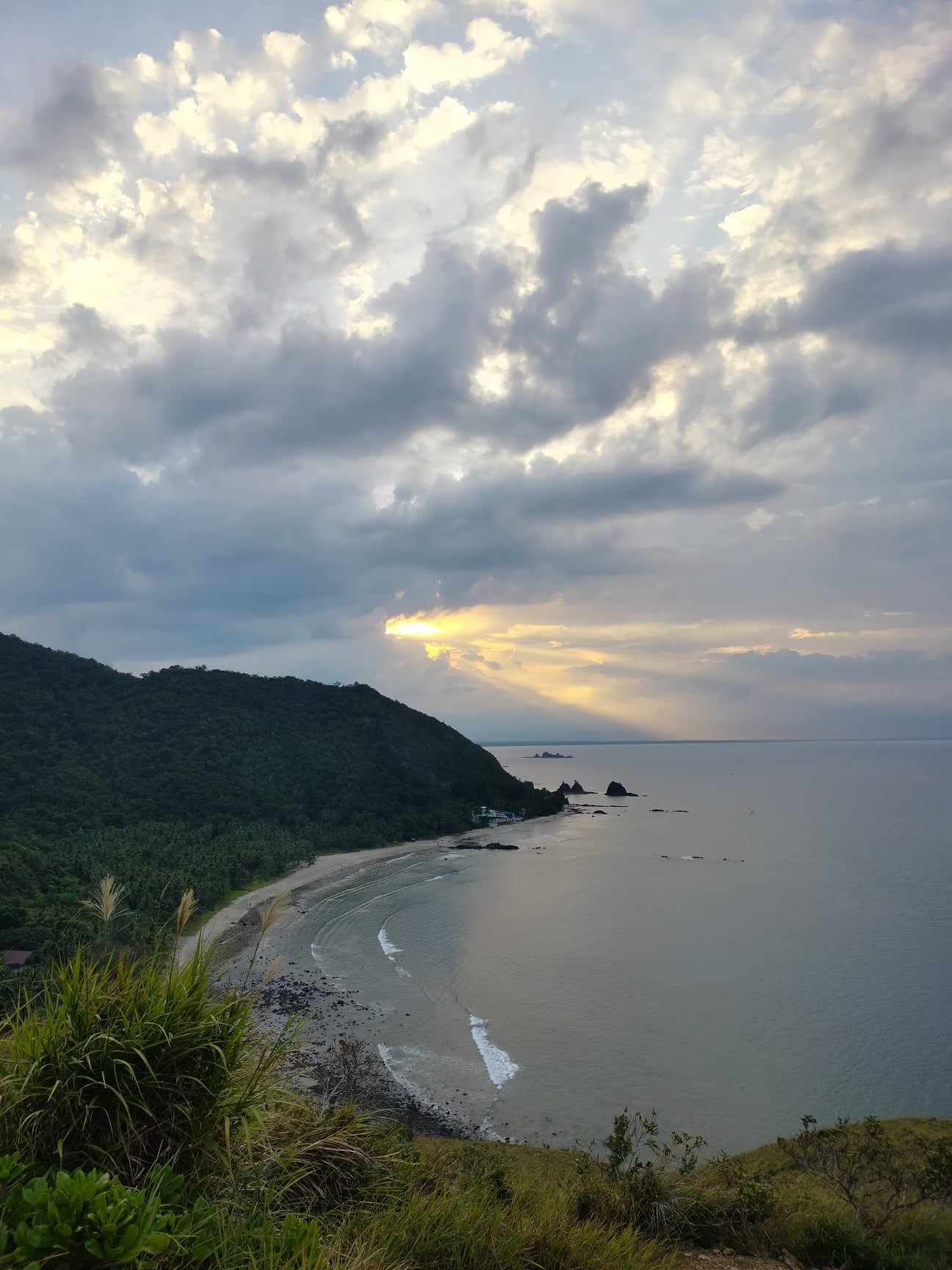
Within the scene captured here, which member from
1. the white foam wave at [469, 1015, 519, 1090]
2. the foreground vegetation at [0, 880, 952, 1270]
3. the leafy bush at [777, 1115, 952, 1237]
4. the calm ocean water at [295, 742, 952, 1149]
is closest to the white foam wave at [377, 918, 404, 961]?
the calm ocean water at [295, 742, 952, 1149]

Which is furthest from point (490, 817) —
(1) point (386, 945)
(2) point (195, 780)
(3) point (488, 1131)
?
(3) point (488, 1131)

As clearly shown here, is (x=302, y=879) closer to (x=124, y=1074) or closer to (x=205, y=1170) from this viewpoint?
(x=205, y=1170)

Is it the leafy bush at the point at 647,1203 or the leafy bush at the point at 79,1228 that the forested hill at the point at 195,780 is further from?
the leafy bush at the point at 79,1228

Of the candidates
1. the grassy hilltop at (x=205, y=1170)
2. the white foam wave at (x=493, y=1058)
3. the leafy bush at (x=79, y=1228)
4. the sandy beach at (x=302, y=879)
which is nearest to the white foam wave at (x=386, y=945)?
the sandy beach at (x=302, y=879)

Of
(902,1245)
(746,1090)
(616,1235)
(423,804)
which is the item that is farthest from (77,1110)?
(423,804)

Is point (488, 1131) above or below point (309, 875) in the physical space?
above

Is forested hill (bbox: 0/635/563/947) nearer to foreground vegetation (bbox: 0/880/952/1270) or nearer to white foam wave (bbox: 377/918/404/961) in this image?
white foam wave (bbox: 377/918/404/961)
